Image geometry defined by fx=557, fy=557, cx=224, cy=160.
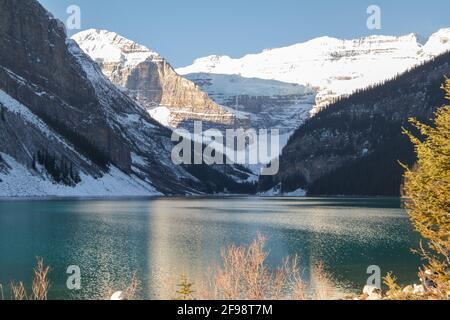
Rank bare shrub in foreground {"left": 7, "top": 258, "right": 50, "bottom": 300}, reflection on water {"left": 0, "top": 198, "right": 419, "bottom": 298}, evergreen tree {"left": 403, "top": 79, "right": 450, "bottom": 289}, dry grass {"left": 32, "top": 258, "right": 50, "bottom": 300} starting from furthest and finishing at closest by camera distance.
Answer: reflection on water {"left": 0, "top": 198, "right": 419, "bottom": 298}
evergreen tree {"left": 403, "top": 79, "right": 450, "bottom": 289}
bare shrub in foreground {"left": 7, "top": 258, "right": 50, "bottom": 300}
dry grass {"left": 32, "top": 258, "right": 50, "bottom": 300}

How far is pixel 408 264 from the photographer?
160ft

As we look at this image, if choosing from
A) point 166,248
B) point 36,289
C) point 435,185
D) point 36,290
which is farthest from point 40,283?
point 166,248

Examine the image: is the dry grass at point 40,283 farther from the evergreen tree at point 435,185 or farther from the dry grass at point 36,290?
the evergreen tree at point 435,185

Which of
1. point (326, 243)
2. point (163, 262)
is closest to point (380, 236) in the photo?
point (326, 243)

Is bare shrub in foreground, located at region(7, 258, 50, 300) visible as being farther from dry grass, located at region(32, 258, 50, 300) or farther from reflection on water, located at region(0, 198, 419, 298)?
reflection on water, located at region(0, 198, 419, 298)

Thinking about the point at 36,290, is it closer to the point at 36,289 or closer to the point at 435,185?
the point at 36,289

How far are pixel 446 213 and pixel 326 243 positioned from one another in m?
46.5

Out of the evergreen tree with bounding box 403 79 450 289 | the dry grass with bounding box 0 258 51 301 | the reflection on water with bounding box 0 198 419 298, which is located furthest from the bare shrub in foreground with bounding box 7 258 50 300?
the evergreen tree with bounding box 403 79 450 289

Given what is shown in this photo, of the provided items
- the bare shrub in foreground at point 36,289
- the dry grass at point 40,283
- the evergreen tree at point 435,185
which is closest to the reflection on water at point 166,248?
the bare shrub in foreground at point 36,289

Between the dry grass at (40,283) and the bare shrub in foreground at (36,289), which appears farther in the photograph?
the bare shrub in foreground at (36,289)

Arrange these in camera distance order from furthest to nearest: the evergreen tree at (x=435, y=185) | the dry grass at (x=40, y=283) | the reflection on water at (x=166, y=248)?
the reflection on water at (x=166, y=248)
the evergreen tree at (x=435, y=185)
the dry grass at (x=40, y=283)

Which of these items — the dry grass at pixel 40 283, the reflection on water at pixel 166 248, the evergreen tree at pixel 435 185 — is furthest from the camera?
the reflection on water at pixel 166 248
